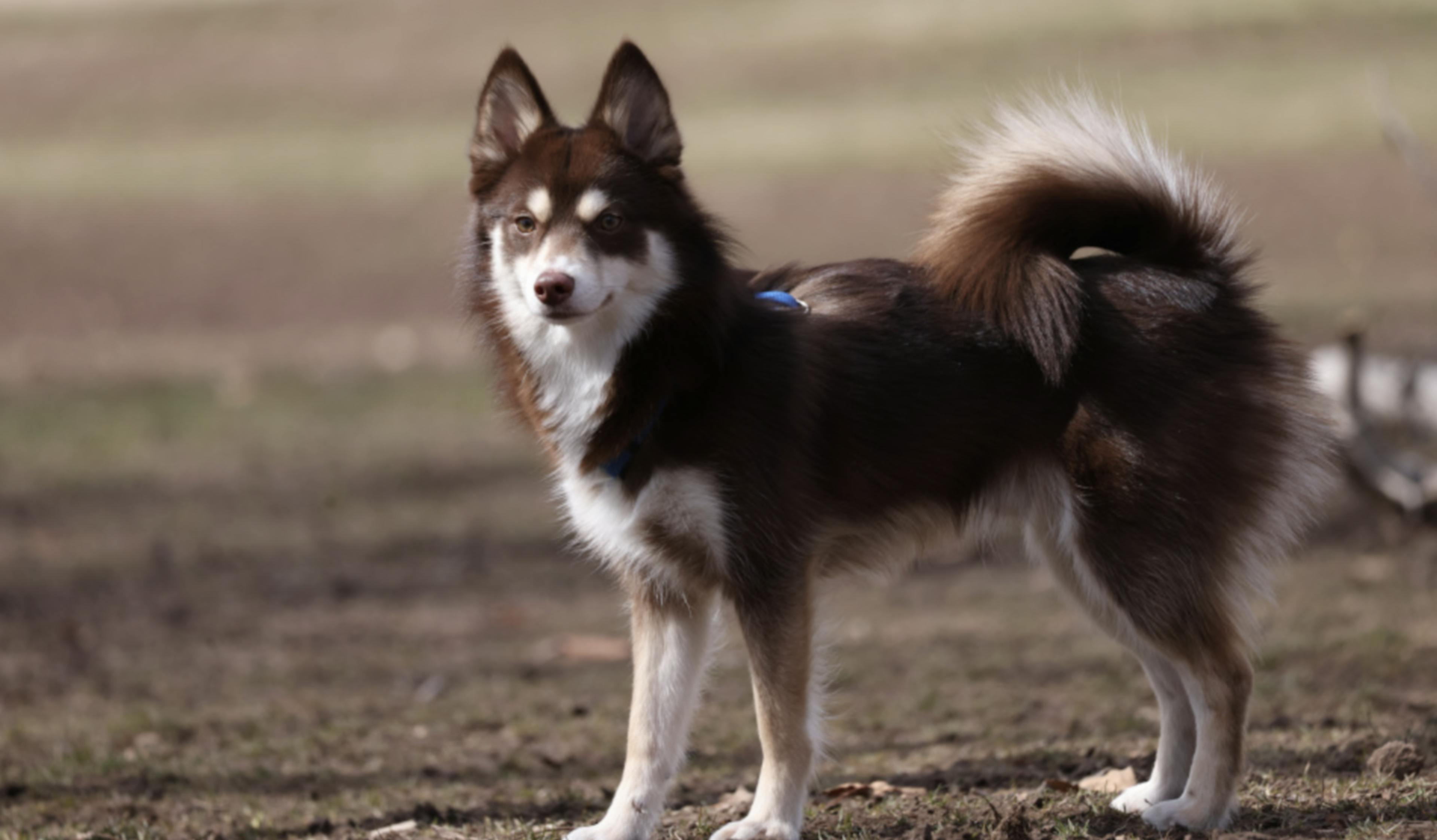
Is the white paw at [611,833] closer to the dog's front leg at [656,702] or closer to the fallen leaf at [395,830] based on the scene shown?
the dog's front leg at [656,702]

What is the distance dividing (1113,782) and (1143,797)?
0.94 feet

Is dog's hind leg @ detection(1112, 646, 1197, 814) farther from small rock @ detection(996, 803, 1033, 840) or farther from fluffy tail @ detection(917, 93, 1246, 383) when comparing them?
fluffy tail @ detection(917, 93, 1246, 383)

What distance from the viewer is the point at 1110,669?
→ 277 inches

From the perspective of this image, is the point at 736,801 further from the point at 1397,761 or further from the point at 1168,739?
the point at 1397,761

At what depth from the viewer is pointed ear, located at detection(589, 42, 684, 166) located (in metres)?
4.43

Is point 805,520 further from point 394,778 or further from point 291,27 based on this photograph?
point 291,27

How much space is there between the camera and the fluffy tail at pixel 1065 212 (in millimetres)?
4609

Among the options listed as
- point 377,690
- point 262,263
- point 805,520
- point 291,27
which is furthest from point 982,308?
point 291,27

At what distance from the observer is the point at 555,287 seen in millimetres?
4125

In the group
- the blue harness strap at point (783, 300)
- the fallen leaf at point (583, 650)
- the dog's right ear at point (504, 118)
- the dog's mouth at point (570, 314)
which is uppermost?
the dog's right ear at point (504, 118)

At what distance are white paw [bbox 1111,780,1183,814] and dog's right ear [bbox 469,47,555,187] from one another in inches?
101

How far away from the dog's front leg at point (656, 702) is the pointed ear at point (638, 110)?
49.9 inches

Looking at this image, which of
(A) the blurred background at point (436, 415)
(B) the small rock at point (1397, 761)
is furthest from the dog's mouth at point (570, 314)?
(B) the small rock at point (1397, 761)

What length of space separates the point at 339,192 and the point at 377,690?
1593cm
